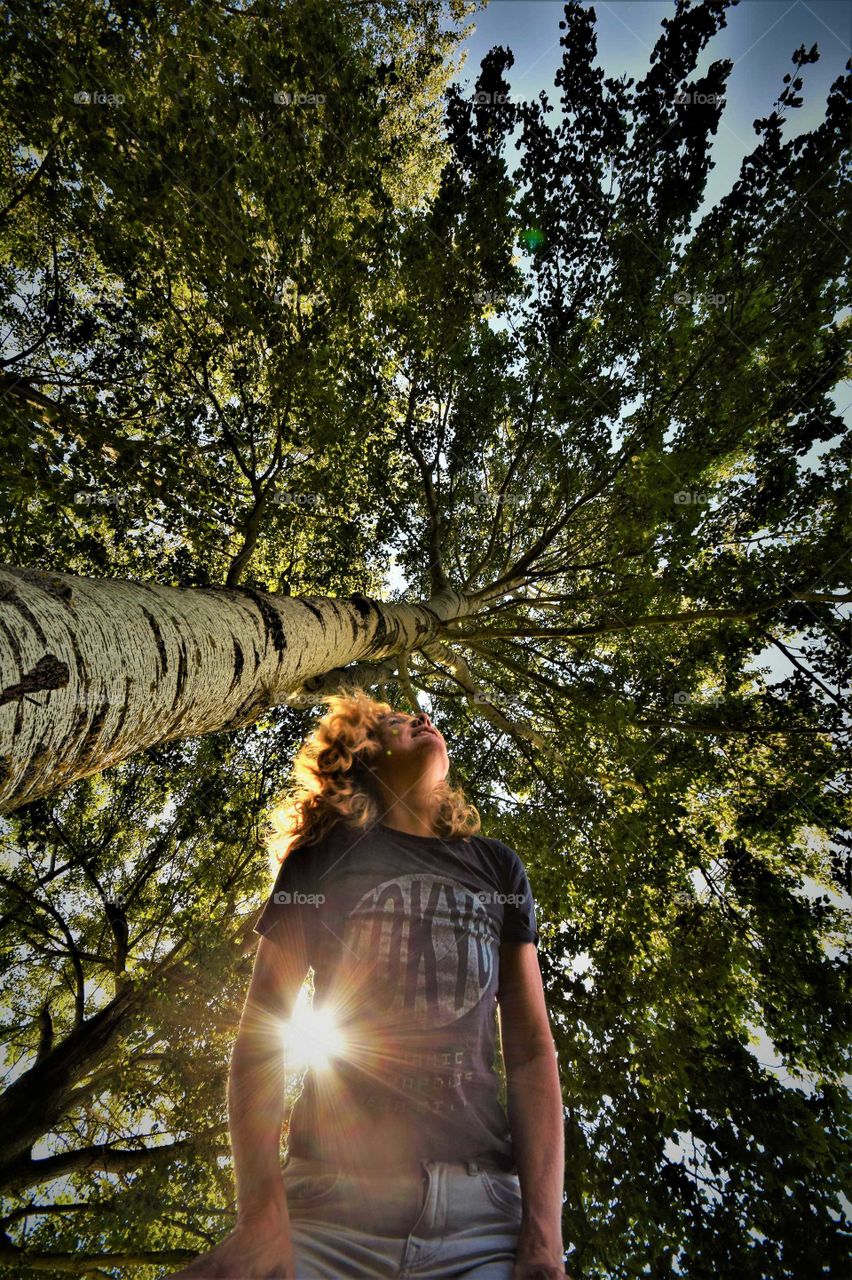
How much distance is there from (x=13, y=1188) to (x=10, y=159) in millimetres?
10407

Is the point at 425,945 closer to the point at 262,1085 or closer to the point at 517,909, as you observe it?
the point at 517,909

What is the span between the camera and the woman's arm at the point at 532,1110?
1.23m

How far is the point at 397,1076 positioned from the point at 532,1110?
45 centimetres

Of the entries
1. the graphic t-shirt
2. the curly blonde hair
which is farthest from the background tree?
the graphic t-shirt

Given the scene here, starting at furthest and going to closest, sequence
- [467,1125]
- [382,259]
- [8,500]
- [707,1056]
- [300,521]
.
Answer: [300,521]
[382,259]
[8,500]
[707,1056]
[467,1125]

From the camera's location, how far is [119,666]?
65.5 inches

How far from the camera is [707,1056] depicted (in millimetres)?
3230

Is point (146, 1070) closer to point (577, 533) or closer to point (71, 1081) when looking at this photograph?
point (71, 1081)

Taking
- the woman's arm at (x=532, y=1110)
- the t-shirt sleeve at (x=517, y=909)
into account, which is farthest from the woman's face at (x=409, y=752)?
the woman's arm at (x=532, y=1110)

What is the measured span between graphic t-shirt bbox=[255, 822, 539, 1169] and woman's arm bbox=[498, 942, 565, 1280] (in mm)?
61

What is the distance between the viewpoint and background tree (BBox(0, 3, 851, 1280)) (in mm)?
3191

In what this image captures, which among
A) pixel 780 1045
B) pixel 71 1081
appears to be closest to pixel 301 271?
pixel 780 1045

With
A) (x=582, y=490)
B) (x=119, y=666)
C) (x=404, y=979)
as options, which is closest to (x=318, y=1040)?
(x=404, y=979)

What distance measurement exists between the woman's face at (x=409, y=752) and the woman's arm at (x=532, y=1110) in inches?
35.7
